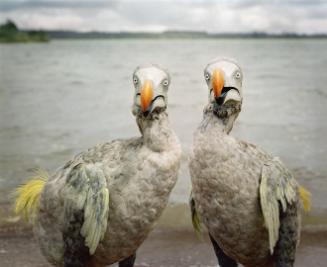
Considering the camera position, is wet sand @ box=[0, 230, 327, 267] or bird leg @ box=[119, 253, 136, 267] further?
wet sand @ box=[0, 230, 327, 267]

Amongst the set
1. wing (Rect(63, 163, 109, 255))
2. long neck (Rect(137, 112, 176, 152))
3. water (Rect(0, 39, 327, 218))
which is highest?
long neck (Rect(137, 112, 176, 152))

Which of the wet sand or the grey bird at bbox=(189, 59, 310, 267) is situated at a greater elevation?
the grey bird at bbox=(189, 59, 310, 267)

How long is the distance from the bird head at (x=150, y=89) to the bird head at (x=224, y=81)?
273 millimetres

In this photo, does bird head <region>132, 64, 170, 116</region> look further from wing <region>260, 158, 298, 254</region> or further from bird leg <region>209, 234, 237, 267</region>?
bird leg <region>209, 234, 237, 267</region>

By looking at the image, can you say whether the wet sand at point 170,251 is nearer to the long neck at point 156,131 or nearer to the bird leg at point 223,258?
the bird leg at point 223,258

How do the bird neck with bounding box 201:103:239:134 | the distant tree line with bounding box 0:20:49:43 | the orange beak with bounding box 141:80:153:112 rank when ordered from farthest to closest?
the distant tree line with bounding box 0:20:49:43
the bird neck with bounding box 201:103:239:134
the orange beak with bounding box 141:80:153:112

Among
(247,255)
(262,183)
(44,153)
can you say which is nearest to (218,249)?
(247,255)

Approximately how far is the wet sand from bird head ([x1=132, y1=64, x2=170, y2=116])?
2.32 meters

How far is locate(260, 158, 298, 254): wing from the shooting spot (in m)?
3.88

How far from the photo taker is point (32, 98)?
590 inches

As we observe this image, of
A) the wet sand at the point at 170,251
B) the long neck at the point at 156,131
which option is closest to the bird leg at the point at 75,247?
the long neck at the point at 156,131

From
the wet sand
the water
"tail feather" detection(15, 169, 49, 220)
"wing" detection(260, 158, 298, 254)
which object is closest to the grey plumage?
"tail feather" detection(15, 169, 49, 220)

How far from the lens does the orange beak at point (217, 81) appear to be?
3.71m

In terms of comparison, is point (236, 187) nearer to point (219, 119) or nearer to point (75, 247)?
point (219, 119)
